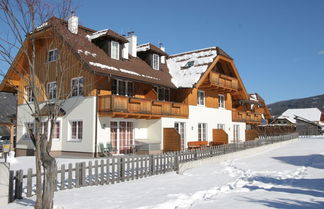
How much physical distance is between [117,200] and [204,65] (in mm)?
19756

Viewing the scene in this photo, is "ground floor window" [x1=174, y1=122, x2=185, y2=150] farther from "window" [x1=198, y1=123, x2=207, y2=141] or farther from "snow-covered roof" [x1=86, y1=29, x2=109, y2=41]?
"snow-covered roof" [x1=86, y1=29, x2=109, y2=41]

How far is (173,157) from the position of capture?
1420 centimetres

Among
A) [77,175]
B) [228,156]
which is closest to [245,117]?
[228,156]

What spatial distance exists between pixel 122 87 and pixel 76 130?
4.20m

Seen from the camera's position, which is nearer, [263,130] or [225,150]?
[225,150]

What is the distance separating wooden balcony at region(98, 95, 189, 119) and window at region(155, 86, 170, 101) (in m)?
2.00

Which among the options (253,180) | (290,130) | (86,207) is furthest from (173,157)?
(290,130)

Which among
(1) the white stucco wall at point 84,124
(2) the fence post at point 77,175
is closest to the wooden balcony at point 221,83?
(1) the white stucco wall at point 84,124

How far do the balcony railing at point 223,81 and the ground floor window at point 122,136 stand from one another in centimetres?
875

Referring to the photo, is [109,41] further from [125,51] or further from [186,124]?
[186,124]

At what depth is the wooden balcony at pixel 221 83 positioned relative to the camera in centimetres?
2648

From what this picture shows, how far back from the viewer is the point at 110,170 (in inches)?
525

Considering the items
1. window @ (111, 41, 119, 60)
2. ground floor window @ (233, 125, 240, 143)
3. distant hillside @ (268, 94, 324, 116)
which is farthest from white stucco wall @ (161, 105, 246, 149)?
distant hillside @ (268, 94, 324, 116)

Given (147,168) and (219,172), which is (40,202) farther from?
(219,172)
